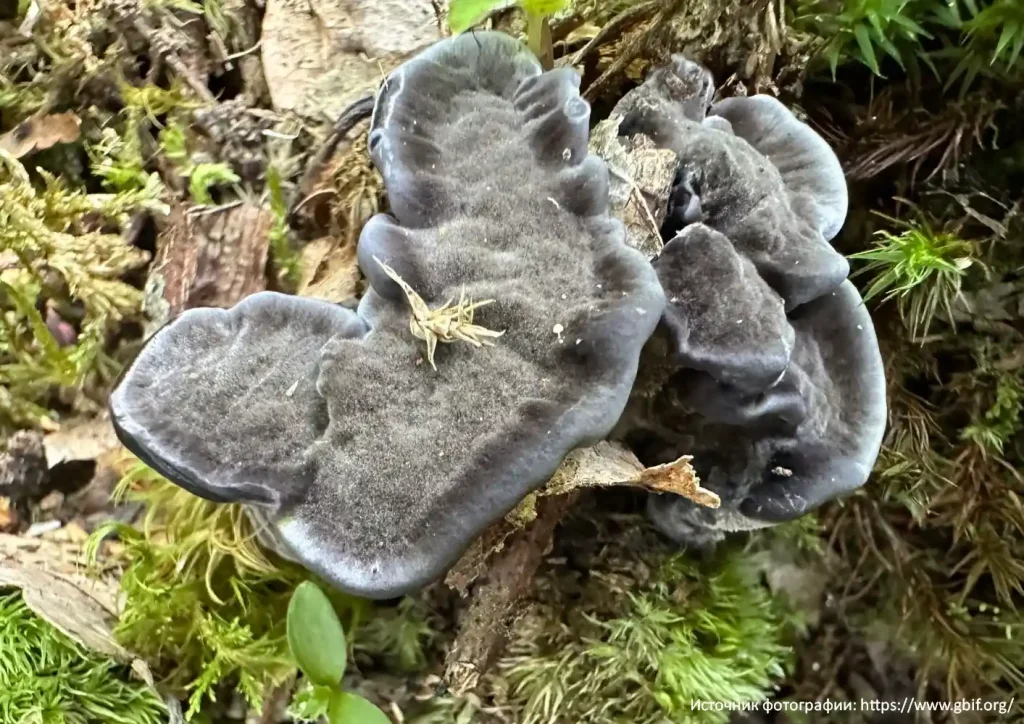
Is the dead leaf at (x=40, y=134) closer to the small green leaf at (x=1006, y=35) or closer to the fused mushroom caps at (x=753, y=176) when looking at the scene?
the fused mushroom caps at (x=753, y=176)

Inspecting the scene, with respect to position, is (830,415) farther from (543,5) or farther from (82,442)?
(82,442)

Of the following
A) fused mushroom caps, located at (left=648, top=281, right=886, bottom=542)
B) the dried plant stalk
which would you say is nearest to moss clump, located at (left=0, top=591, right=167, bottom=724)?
the dried plant stalk

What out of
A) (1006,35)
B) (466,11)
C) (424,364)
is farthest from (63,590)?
(1006,35)

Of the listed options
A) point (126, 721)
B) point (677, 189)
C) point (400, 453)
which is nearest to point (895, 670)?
point (677, 189)

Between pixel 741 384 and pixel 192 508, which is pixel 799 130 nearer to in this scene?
pixel 741 384

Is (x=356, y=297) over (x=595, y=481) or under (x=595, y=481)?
A: over

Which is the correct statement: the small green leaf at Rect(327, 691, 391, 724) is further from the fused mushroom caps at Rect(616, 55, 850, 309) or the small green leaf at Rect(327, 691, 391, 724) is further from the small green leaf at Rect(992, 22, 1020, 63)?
the small green leaf at Rect(992, 22, 1020, 63)

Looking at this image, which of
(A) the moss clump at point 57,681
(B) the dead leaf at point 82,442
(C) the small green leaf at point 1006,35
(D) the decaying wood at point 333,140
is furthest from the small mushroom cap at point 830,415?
(B) the dead leaf at point 82,442
